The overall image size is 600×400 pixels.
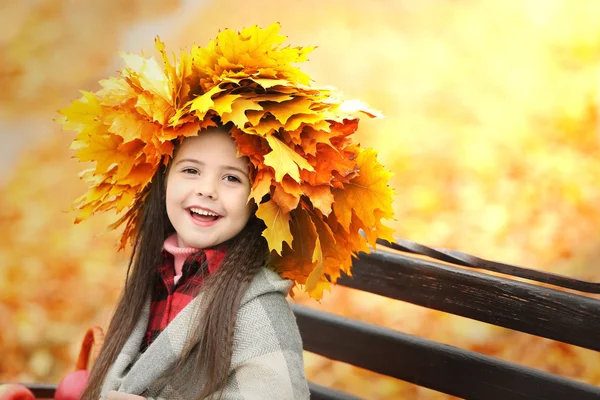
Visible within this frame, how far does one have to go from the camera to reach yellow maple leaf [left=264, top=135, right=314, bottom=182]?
128 centimetres

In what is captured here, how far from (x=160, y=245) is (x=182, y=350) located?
241 millimetres

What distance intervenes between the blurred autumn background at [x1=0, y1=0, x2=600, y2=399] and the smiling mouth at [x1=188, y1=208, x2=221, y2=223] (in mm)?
1149

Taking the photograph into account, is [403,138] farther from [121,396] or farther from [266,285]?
[121,396]

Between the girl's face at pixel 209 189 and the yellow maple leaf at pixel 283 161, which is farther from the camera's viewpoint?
the girl's face at pixel 209 189

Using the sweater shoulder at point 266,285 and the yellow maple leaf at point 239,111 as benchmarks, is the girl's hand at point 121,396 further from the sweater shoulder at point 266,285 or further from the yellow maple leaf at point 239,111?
the yellow maple leaf at point 239,111

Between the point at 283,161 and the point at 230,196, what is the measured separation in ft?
0.49

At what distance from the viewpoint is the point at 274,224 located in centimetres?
133

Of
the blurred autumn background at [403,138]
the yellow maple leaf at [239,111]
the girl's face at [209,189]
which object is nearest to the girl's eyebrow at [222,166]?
the girl's face at [209,189]

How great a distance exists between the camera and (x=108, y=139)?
4.67ft

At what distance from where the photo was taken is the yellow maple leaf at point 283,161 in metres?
1.28

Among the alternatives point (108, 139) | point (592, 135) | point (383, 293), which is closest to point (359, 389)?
point (592, 135)

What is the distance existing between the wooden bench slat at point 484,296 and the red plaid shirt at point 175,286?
424 millimetres

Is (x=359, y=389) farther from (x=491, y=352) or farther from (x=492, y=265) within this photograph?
(x=492, y=265)

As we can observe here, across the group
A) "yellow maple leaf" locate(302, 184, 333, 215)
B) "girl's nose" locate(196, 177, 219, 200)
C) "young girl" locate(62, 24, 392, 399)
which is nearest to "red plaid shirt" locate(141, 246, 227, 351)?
"young girl" locate(62, 24, 392, 399)
